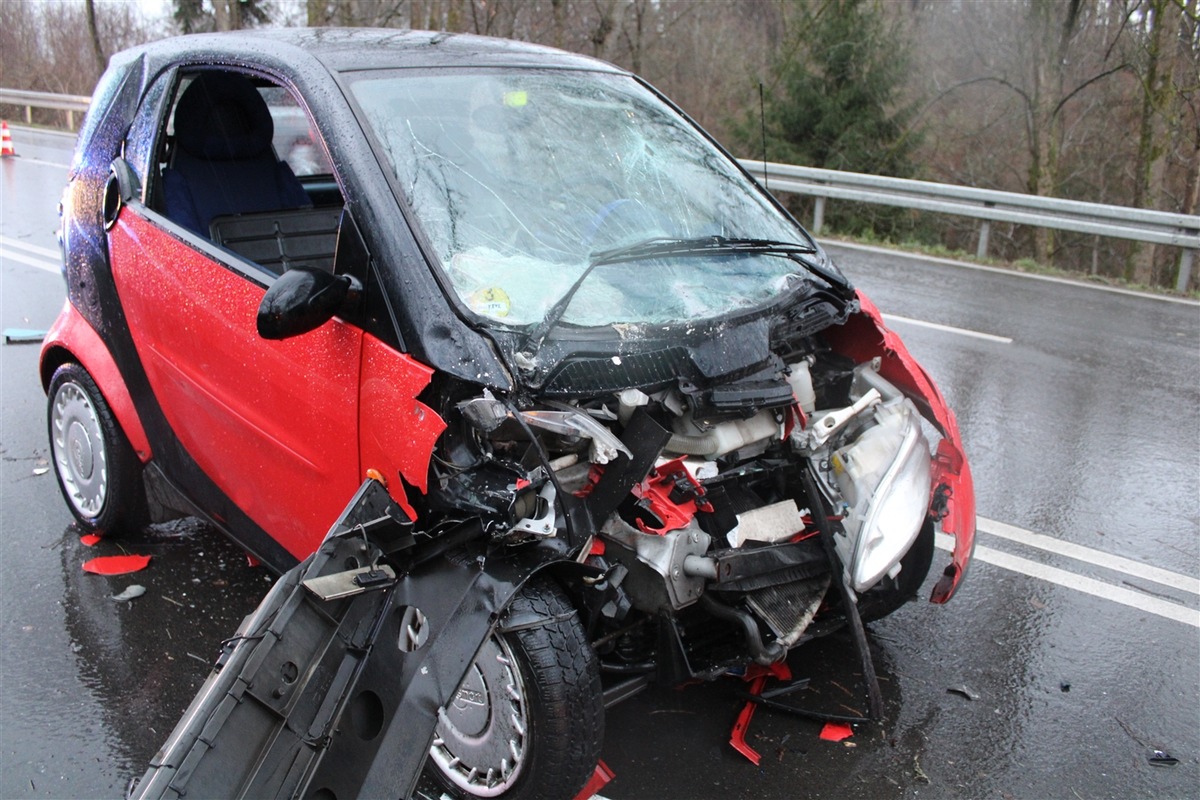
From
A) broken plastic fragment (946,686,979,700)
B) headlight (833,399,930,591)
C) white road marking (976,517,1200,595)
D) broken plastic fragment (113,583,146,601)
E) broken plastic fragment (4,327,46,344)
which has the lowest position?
broken plastic fragment (113,583,146,601)

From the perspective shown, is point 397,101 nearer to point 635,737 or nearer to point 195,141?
point 195,141

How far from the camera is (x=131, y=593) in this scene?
3869 mm

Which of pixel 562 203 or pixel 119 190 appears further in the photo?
pixel 119 190

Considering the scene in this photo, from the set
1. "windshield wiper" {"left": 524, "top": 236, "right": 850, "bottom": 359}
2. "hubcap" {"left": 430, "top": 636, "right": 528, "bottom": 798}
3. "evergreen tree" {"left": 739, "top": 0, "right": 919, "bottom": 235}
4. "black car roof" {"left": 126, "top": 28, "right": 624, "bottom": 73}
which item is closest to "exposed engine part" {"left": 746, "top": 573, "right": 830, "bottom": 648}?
"hubcap" {"left": 430, "top": 636, "right": 528, "bottom": 798}

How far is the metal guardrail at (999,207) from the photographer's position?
32.1ft

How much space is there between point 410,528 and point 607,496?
51 centimetres

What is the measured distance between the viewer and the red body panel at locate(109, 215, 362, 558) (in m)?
2.87

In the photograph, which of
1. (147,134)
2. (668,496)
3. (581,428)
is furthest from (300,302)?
(147,134)

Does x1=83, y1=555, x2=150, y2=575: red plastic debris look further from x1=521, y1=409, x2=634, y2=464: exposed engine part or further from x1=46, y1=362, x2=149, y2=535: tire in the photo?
x1=521, y1=409, x2=634, y2=464: exposed engine part

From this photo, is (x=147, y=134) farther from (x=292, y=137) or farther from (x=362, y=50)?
(x=362, y=50)

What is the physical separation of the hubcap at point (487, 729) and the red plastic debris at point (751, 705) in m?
0.77

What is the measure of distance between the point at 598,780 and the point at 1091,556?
2544 mm

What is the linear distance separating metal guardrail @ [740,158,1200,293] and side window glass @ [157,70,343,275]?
17.8 ft

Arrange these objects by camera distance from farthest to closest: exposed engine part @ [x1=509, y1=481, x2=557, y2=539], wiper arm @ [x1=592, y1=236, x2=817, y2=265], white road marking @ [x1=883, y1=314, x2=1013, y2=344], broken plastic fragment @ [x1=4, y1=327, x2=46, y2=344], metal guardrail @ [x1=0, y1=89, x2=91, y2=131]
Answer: metal guardrail @ [x1=0, y1=89, x2=91, y2=131], white road marking @ [x1=883, y1=314, x2=1013, y2=344], broken plastic fragment @ [x1=4, y1=327, x2=46, y2=344], wiper arm @ [x1=592, y1=236, x2=817, y2=265], exposed engine part @ [x1=509, y1=481, x2=557, y2=539]
